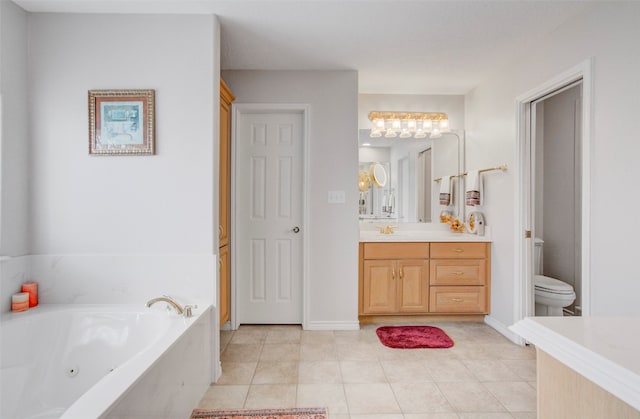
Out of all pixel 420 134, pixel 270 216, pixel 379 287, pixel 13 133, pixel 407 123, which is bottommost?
pixel 379 287

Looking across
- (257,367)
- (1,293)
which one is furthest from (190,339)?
(1,293)

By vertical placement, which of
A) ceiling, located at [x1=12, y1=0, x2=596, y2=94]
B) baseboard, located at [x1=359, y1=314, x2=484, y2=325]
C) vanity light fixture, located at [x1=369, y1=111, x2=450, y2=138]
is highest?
ceiling, located at [x1=12, y1=0, x2=596, y2=94]

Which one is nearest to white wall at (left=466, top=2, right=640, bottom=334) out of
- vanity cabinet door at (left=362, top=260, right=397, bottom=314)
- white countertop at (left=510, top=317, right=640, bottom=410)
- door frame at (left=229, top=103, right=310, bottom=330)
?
white countertop at (left=510, top=317, right=640, bottom=410)

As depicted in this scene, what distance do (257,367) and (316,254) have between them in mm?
1029

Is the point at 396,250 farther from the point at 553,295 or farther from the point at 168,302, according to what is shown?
the point at 168,302

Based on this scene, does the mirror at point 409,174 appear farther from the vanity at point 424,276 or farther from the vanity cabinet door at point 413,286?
the vanity cabinet door at point 413,286

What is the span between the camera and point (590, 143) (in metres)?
1.88

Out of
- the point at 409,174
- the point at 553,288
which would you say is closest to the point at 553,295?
the point at 553,288

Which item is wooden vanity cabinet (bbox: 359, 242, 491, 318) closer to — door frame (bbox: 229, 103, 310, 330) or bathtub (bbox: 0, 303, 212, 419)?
door frame (bbox: 229, 103, 310, 330)

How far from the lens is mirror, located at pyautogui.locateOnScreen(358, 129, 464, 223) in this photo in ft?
11.2

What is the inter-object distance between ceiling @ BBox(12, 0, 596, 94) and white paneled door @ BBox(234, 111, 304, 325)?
0.59m

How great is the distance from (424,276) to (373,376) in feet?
3.80

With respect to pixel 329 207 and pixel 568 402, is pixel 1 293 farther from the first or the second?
pixel 568 402

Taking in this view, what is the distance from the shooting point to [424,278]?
298 cm
